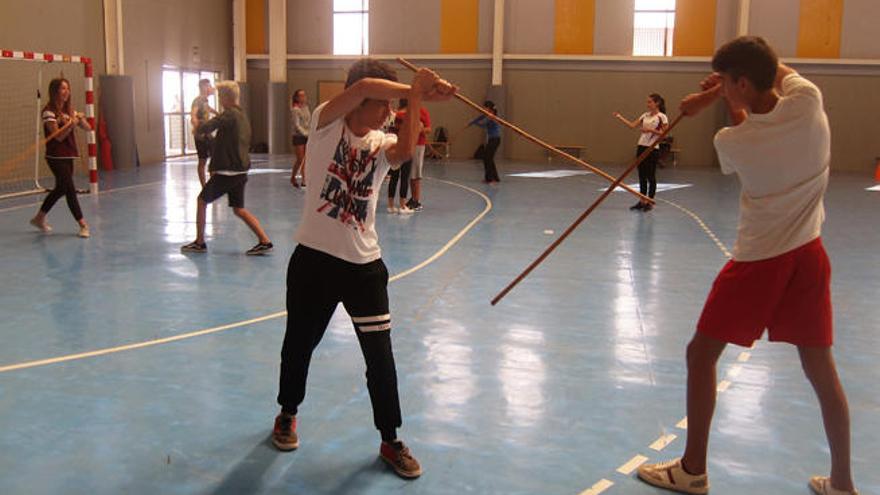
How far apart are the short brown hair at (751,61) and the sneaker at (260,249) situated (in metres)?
6.81

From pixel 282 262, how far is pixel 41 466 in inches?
204

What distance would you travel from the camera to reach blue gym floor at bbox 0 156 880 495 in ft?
12.9

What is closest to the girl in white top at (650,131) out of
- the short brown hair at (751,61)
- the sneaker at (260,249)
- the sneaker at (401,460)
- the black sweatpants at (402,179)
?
the black sweatpants at (402,179)

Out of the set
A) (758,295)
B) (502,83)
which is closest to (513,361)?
(758,295)

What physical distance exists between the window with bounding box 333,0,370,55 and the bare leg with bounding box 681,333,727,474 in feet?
80.5

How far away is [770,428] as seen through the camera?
4488mm

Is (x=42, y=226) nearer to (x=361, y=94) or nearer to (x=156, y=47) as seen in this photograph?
(x=361, y=94)

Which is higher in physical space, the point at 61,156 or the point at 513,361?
the point at 61,156

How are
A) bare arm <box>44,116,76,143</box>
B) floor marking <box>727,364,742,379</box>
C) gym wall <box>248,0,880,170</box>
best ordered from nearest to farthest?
floor marking <box>727,364,742,379</box> < bare arm <box>44,116,76,143</box> < gym wall <box>248,0,880,170</box>

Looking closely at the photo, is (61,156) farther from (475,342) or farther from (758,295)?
(758,295)

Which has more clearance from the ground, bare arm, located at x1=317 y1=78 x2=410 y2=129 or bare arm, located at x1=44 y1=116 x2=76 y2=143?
bare arm, located at x1=317 y1=78 x2=410 y2=129

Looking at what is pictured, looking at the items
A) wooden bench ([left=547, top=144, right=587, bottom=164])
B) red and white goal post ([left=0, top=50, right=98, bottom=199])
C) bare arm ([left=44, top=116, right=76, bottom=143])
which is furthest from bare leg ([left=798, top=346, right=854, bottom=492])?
wooden bench ([left=547, top=144, right=587, bottom=164])

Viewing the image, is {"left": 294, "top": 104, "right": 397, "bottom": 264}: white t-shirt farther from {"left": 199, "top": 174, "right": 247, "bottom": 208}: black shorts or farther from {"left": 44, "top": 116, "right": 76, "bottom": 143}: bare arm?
{"left": 44, "top": 116, "right": 76, "bottom": 143}: bare arm

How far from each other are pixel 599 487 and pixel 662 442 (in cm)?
70
